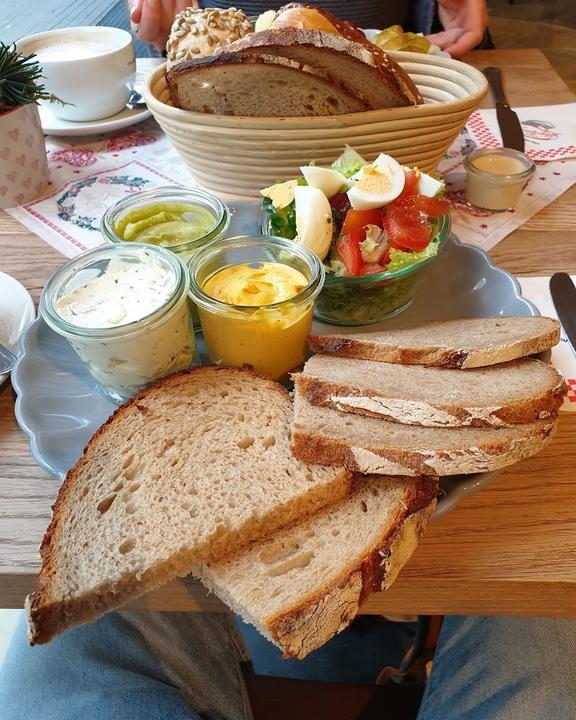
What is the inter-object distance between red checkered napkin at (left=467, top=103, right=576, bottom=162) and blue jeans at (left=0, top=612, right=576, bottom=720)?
1.90 m

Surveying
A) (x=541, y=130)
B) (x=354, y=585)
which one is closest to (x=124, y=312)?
(x=354, y=585)

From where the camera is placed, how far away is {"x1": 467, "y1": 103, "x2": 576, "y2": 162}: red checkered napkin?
2504 millimetres

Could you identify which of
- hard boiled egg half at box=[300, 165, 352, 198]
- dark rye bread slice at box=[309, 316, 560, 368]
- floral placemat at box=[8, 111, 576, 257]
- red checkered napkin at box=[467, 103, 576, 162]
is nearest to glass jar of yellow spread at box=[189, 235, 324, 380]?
dark rye bread slice at box=[309, 316, 560, 368]

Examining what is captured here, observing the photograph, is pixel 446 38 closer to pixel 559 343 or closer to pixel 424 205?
pixel 424 205

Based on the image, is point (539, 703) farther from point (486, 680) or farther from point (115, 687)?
point (115, 687)

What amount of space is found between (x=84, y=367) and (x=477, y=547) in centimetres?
110

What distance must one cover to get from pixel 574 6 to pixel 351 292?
9.43m

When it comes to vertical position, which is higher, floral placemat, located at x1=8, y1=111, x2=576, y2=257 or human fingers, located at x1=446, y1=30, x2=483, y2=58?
human fingers, located at x1=446, y1=30, x2=483, y2=58

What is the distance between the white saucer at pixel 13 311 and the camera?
166 cm

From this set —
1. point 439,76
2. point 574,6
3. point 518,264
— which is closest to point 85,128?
point 439,76

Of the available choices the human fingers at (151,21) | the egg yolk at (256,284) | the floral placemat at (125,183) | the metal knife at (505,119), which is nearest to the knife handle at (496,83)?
the metal knife at (505,119)

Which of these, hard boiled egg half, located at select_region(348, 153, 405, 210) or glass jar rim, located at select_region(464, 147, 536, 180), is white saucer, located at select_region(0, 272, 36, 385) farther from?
glass jar rim, located at select_region(464, 147, 536, 180)

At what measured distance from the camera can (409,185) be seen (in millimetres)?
1697

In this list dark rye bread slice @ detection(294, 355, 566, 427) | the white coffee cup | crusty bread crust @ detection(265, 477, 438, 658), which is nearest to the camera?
crusty bread crust @ detection(265, 477, 438, 658)
